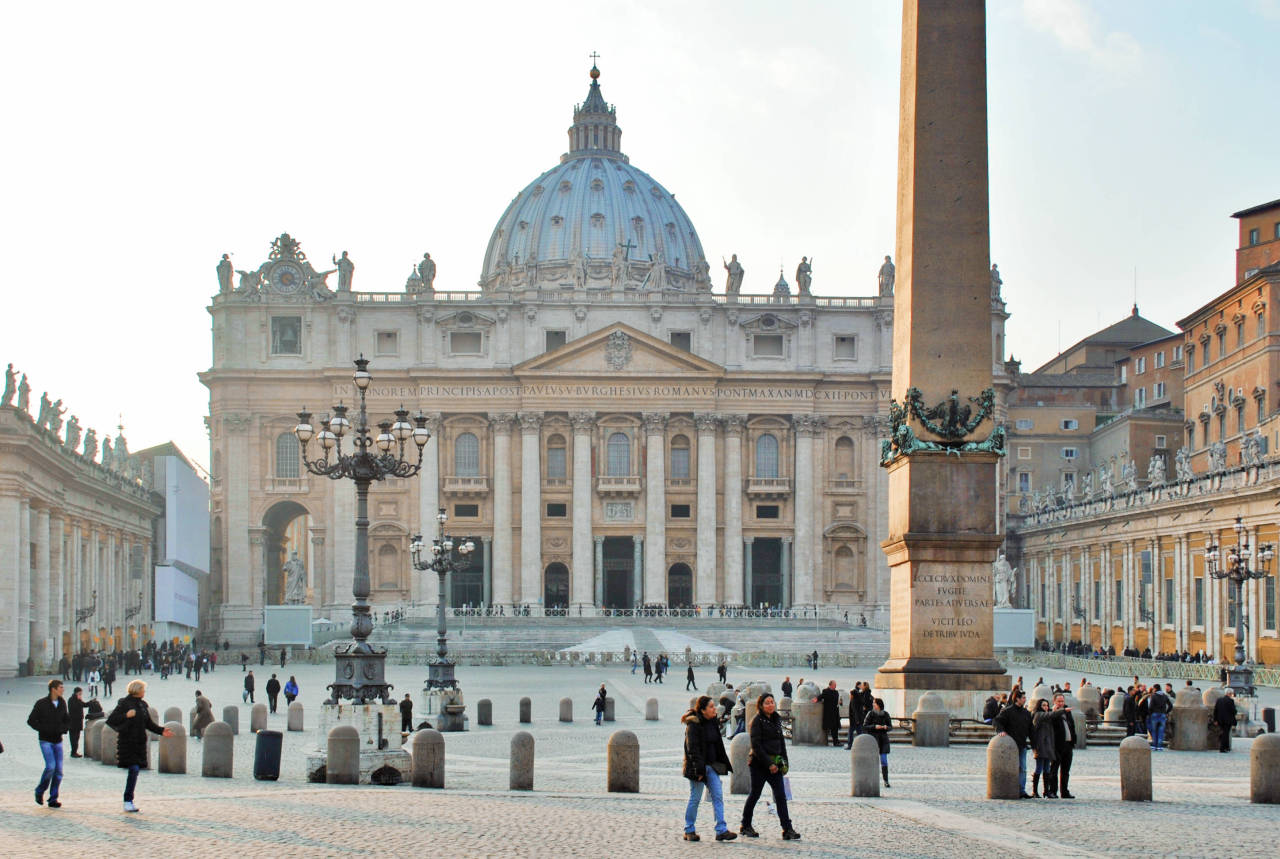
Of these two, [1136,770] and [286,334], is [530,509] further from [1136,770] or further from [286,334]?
[1136,770]

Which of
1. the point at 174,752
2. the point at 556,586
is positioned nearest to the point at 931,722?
the point at 174,752

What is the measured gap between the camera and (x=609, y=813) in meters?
15.9

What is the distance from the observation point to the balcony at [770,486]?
89.5 m

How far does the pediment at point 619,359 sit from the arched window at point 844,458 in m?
7.61

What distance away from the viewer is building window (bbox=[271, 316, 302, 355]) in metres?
88.7

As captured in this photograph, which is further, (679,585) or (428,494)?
(679,585)

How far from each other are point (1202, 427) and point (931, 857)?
223 feet

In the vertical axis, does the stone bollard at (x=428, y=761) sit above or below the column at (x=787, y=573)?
below

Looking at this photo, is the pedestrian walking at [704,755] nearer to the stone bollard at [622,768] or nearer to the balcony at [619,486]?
the stone bollard at [622,768]

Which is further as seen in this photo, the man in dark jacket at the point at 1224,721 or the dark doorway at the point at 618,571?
the dark doorway at the point at 618,571

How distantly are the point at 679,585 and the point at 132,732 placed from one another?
74732mm

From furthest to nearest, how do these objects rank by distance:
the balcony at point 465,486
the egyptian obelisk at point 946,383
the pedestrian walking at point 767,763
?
the balcony at point 465,486 → the egyptian obelisk at point 946,383 → the pedestrian walking at point 767,763

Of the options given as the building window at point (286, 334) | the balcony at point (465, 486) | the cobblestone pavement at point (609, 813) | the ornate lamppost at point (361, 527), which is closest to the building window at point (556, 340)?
the balcony at point (465, 486)

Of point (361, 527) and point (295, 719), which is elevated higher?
point (361, 527)
